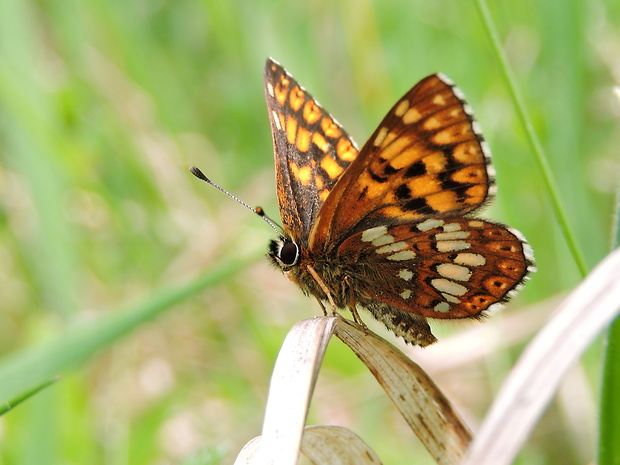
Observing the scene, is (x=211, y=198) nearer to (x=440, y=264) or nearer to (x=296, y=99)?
(x=296, y=99)

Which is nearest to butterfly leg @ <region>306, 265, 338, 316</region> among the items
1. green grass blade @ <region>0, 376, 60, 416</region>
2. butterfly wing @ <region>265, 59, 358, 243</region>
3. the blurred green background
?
butterfly wing @ <region>265, 59, 358, 243</region>

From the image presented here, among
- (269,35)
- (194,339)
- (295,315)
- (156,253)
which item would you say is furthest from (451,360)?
(269,35)

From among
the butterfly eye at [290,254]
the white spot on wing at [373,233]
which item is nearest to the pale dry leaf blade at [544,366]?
the white spot on wing at [373,233]

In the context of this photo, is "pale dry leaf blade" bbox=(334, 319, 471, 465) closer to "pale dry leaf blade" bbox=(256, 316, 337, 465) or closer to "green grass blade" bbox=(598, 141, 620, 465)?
"pale dry leaf blade" bbox=(256, 316, 337, 465)

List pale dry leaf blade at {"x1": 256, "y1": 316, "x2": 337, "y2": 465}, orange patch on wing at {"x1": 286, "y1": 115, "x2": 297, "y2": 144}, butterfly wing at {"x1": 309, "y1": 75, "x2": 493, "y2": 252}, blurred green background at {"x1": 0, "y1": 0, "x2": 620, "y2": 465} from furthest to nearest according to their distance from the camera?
blurred green background at {"x1": 0, "y1": 0, "x2": 620, "y2": 465}
orange patch on wing at {"x1": 286, "y1": 115, "x2": 297, "y2": 144}
butterfly wing at {"x1": 309, "y1": 75, "x2": 493, "y2": 252}
pale dry leaf blade at {"x1": 256, "y1": 316, "x2": 337, "y2": 465}

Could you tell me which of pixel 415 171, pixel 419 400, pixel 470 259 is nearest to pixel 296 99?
pixel 415 171

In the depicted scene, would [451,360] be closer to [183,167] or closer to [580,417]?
[580,417]
